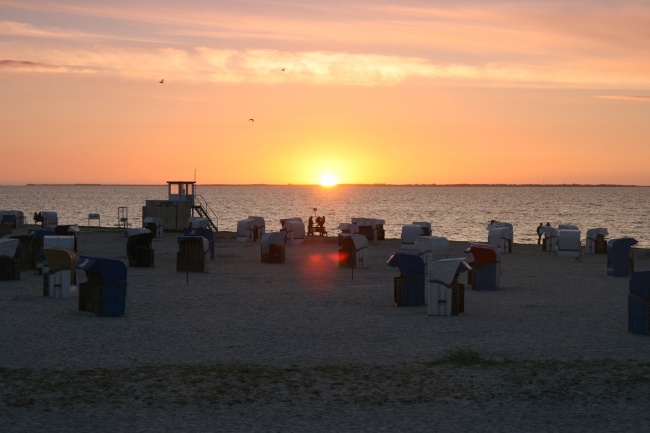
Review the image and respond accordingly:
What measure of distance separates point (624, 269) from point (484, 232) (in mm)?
69119

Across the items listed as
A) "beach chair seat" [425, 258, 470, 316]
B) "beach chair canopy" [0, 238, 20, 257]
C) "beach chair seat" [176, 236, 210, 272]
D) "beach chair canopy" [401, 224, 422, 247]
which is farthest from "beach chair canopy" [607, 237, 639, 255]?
"beach chair canopy" [0, 238, 20, 257]

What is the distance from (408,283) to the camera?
25984mm

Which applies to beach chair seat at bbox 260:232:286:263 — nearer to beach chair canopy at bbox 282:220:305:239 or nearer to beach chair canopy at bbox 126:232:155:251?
beach chair canopy at bbox 126:232:155:251

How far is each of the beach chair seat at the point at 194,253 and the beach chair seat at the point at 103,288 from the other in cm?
1288

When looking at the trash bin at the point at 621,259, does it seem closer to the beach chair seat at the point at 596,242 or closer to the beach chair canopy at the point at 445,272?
the beach chair canopy at the point at 445,272

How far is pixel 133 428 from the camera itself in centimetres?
1243

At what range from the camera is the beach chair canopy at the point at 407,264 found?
26172mm

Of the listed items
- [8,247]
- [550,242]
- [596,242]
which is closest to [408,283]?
[8,247]

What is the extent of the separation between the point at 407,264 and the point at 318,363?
979 centimetres

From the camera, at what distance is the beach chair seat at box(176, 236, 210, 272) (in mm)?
36625

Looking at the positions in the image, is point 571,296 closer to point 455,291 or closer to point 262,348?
point 455,291

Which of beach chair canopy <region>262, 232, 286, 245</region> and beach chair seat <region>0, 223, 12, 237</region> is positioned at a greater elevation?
beach chair canopy <region>262, 232, 286, 245</region>

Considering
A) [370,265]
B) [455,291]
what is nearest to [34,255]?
[370,265]

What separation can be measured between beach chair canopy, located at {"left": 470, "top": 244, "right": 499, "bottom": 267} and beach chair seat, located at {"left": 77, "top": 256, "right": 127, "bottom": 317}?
13328 mm
